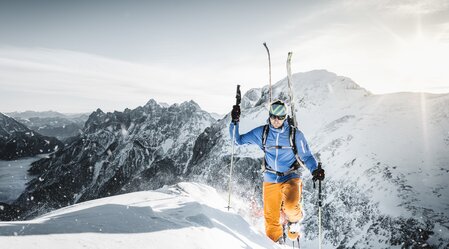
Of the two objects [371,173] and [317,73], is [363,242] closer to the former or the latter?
[371,173]

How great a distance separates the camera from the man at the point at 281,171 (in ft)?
24.9

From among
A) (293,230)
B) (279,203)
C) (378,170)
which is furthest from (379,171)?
(279,203)

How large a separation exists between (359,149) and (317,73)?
50.5m

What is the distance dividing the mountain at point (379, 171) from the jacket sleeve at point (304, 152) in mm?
26019

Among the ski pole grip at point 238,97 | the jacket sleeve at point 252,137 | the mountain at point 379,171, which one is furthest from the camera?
the mountain at point 379,171

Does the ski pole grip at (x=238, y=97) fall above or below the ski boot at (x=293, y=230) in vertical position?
above

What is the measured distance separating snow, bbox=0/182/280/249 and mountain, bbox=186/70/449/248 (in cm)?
2778

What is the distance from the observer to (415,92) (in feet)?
188

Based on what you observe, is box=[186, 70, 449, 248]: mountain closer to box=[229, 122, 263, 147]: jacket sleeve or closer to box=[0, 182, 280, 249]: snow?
box=[229, 122, 263, 147]: jacket sleeve

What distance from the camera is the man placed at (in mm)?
7578

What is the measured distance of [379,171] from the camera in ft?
126

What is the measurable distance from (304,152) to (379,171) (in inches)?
1442

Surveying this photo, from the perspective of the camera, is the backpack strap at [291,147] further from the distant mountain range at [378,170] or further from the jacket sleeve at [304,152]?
the distant mountain range at [378,170]

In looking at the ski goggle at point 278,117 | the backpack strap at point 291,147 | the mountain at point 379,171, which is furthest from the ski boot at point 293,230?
the mountain at point 379,171
